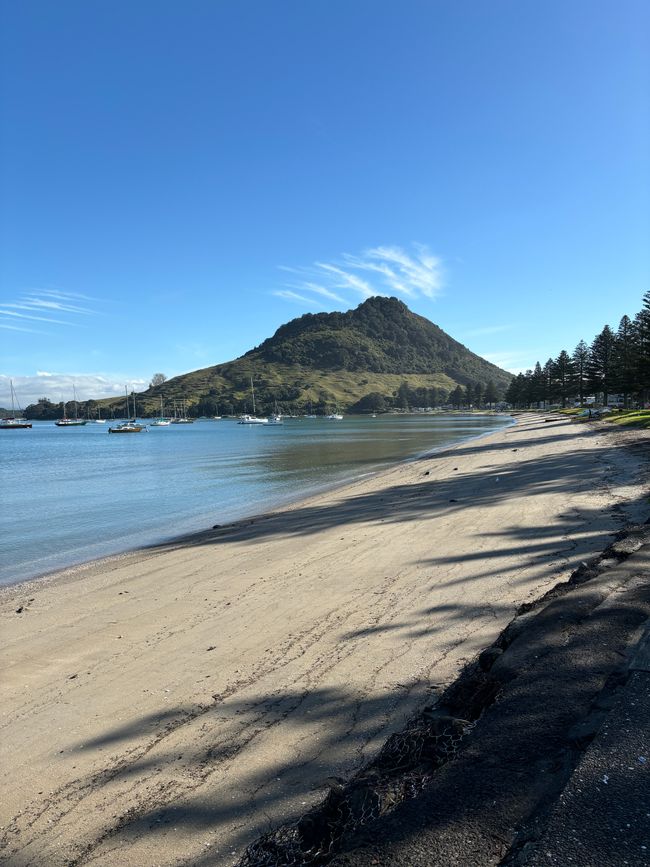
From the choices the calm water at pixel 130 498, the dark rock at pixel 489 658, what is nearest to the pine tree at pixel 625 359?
the calm water at pixel 130 498

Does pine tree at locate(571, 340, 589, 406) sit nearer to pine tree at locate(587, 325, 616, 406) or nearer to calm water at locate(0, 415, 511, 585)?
pine tree at locate(587, 325, 616, 406)

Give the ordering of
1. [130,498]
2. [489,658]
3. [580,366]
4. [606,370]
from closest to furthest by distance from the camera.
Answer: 1. [489,658]
2. [130,498]
3. [606,370]
4. [580,366]

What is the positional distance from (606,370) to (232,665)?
3777 inches

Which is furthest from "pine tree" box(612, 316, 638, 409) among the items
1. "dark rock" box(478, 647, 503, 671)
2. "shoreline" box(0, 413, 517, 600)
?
"dark rock" box(478, 647, 503, 671)

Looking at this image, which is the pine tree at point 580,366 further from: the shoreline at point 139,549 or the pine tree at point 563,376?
the shoreline at point 139,549

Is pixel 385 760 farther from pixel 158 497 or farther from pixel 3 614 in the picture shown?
pixel 158 497

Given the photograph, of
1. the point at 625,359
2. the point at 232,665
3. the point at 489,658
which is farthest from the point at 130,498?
the point at 625,359

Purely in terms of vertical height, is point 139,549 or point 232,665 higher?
point 232,665

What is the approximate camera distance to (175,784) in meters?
3.93

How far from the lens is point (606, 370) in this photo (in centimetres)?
8875

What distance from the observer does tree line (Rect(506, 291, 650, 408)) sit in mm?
55903

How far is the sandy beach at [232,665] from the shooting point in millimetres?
3662

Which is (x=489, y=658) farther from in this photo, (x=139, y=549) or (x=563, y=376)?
(x=563, y=376)

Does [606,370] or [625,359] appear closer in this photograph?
[625,359]
